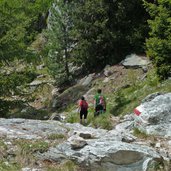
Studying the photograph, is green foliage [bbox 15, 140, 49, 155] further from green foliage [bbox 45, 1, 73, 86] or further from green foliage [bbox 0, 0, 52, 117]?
green foliage [bbox 45, 1, 73, 86]

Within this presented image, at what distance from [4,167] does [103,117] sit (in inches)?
361

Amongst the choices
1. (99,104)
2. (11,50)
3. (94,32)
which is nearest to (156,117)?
(99,104)

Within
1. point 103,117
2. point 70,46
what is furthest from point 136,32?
point 103,117

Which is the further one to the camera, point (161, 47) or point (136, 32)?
point (136, 32)

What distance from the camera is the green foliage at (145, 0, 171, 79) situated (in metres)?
21.1

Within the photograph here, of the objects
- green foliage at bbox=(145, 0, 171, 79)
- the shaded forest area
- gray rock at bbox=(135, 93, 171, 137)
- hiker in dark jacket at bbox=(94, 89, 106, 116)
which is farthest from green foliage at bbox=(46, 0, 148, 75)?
gray rock at bbox=(135, 93, 171, 137)

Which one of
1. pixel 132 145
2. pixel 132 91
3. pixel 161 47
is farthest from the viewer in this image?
pixel 132 91

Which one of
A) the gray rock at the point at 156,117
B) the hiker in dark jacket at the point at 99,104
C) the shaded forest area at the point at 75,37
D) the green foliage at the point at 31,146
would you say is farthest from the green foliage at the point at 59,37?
the green foliage at the point at 31,146

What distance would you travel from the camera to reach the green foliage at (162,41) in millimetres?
21141

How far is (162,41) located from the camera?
2094cm

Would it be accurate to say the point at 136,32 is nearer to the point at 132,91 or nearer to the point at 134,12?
the point at 134,12

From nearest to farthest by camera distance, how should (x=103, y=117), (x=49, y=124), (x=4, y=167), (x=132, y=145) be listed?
1. (x=4, y=167)
2. (x=132, y=145)
3. (x=49, y=124)
4. (x=103, y=117)

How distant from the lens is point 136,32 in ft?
95.8

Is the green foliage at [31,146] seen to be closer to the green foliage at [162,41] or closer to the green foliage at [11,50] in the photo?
the green foliage at [162,41]
